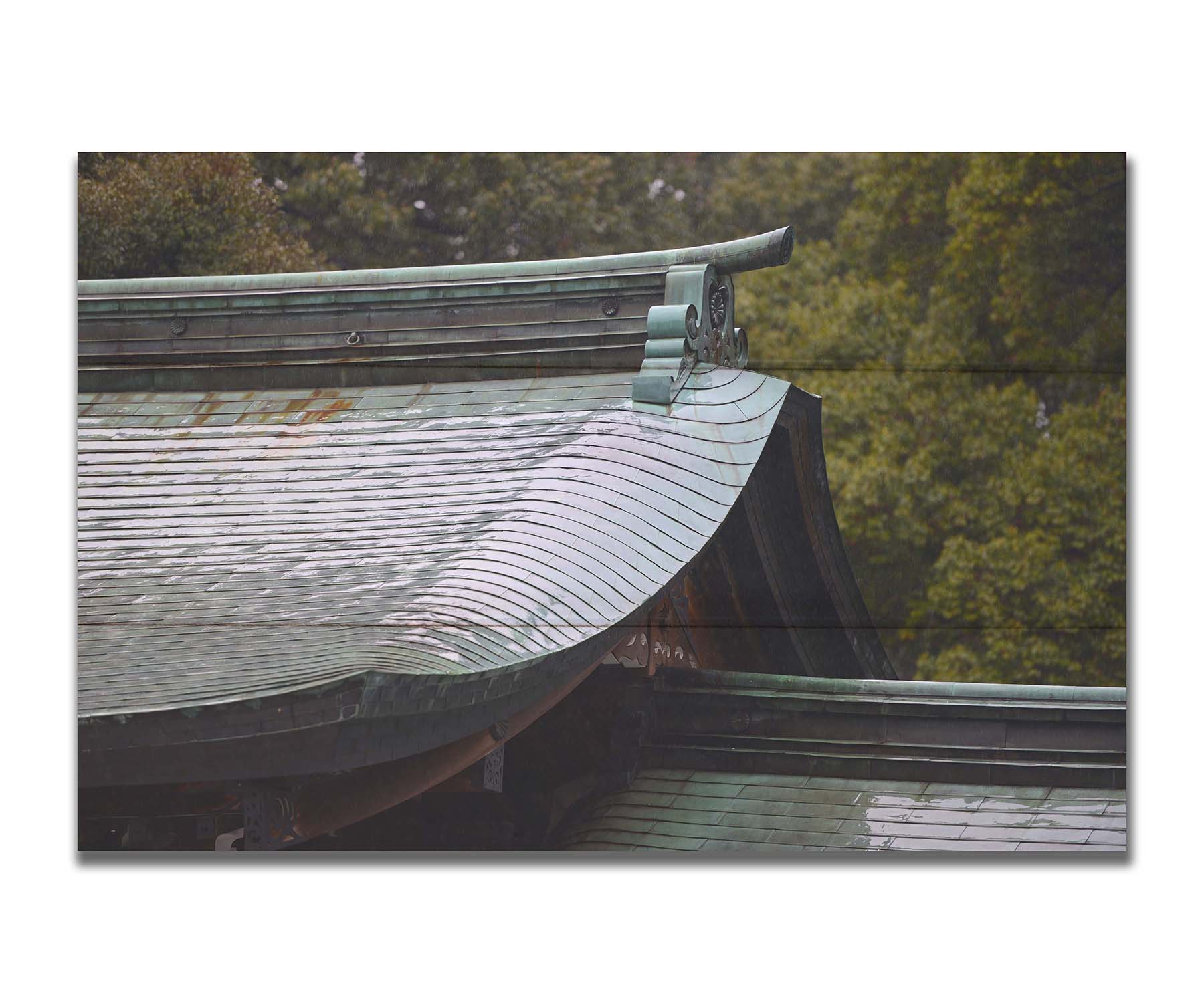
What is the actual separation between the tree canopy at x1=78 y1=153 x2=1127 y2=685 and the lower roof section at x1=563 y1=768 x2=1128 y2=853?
304mm

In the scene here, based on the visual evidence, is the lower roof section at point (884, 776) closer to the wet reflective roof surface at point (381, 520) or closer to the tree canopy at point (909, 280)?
the tree canopy at point (909, 280)

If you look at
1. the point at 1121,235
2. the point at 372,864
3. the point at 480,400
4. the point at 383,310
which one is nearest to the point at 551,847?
the point at 372,864

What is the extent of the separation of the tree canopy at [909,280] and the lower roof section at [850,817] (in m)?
0.30

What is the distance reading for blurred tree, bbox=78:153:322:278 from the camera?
4047 millimetres

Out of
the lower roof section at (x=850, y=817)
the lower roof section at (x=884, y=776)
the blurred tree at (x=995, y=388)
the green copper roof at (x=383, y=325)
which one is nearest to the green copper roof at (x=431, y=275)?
the green copper roof at (x=383, y=325)

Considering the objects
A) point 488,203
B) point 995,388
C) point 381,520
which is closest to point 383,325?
point 488,203

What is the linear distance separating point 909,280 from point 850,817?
1370mm

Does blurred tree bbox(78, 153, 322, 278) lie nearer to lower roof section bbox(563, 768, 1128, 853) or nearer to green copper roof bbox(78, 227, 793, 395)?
green copper roof bbox(78, 227, 793, 395)

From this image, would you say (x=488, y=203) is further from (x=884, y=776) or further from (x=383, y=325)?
(x=884, y=776)

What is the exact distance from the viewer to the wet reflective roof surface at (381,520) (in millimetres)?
3184

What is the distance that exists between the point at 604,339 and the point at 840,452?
73 centimetres

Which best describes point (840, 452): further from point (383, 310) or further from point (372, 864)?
point (372, 864)

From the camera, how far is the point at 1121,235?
13.1 ft

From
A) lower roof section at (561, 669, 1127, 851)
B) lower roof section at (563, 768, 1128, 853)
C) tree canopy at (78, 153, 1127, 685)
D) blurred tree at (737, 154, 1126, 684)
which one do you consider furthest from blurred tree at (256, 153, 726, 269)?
lower roof section at (563, 768, 1128, 853)
